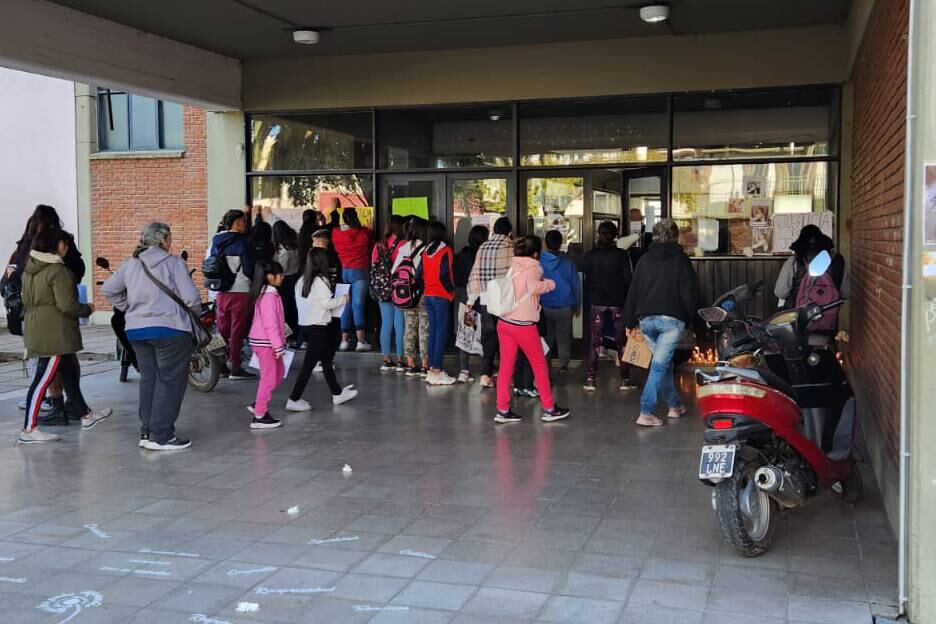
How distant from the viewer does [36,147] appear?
18.2m

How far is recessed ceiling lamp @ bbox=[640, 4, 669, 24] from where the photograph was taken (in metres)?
9.99

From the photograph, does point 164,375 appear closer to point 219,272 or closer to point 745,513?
point 219,272

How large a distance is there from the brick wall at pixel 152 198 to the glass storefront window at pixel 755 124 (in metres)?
8.96

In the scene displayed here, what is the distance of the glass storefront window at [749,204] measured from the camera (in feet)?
37.2

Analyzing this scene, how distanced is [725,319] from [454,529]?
1975 mm

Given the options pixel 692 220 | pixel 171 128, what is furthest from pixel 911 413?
pixel 171 128

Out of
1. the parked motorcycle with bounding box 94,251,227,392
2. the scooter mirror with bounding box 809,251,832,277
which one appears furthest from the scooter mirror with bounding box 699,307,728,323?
the parked motorcycle with bounding box 94,251,227,392

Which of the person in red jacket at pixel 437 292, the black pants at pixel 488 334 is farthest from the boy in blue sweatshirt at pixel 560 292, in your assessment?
the person in red jacket at pixel 437 292

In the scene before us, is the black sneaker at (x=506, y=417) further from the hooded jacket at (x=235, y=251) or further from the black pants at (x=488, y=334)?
the hooded jacket at (x=235, y=251)

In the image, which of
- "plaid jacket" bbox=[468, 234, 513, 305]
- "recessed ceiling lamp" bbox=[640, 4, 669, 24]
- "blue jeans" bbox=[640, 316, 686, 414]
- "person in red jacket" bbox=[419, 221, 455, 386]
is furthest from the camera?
"person in red jacket" bbox=[419, 221, 455, 386]

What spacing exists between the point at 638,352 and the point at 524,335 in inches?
57.0

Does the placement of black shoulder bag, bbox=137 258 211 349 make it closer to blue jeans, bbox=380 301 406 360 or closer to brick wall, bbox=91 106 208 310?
blue jeans, bbox=380 301 406 360

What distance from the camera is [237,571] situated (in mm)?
5012

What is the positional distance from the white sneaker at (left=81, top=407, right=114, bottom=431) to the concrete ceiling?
167 inches
